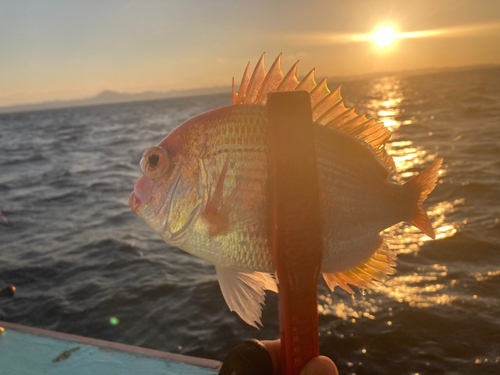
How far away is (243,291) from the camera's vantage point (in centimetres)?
132

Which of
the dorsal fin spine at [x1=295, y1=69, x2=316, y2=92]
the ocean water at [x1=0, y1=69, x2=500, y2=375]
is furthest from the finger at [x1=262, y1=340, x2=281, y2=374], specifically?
the ocean water at [x1=0, y1=69, x2=500, y2=375]

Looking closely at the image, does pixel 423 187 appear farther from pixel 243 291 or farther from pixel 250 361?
pixel 250 361

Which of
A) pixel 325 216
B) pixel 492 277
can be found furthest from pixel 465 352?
pixel 325 216

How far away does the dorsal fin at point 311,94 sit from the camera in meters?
1.25

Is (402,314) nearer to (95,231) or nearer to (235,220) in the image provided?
(235,220)

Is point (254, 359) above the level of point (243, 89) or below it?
below

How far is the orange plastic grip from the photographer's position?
3.60ft

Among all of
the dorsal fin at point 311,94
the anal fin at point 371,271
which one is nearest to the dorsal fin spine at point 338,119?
the dorsal fin at point 311,94

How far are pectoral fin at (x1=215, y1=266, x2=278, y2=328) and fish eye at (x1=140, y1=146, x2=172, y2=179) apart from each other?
401 mm

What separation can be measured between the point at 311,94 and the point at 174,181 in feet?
1.86

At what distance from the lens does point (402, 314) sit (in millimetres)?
7145

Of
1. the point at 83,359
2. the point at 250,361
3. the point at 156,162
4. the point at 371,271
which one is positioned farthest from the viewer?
the point at 83,359

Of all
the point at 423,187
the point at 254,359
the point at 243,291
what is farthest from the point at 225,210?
the point at 254,359

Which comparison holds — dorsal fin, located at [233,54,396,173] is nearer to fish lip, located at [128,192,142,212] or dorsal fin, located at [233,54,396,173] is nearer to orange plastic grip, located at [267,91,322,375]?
orange plastic grip, located at [267,91,322,375]
